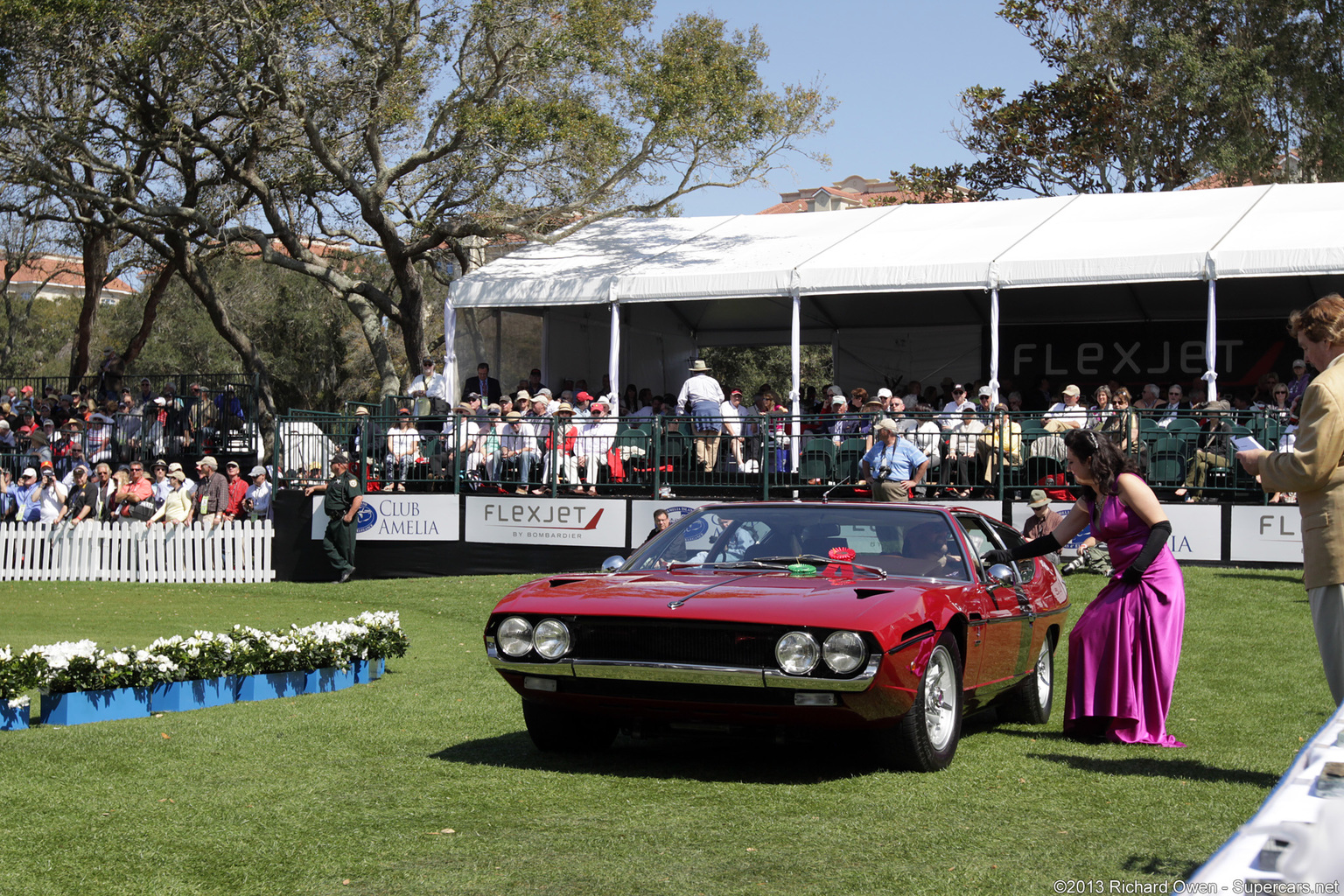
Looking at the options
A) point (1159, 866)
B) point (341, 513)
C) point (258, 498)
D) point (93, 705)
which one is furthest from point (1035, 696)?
point (258, 498)

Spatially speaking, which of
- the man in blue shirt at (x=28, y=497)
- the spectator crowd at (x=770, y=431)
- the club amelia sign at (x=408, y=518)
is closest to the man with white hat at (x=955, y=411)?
the spectator crowd at (x=770, y=431)

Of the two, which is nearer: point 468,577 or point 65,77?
point 468,577

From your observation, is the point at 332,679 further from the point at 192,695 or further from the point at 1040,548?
the point at 1040,548

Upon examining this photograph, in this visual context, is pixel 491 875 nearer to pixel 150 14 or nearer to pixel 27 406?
pixel 150 14

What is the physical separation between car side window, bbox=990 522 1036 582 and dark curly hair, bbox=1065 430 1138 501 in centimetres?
102

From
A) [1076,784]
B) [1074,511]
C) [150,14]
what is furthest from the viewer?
[150,14]

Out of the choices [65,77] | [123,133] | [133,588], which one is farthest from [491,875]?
[123,133]

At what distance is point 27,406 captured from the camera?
97.8ft

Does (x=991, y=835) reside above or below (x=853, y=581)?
below

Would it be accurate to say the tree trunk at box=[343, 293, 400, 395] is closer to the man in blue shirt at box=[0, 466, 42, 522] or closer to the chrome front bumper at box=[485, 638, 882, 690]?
the man in blue shirt at box=[0, 466, 42, 522]

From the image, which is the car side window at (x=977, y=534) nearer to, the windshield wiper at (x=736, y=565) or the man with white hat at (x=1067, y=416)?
the windshield wiper at (x=736, y=565)

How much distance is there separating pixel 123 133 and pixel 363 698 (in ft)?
71.9

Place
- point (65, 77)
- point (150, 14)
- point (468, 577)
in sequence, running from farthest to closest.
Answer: point (65, 77) < point (150, 14) < point (468, 577)

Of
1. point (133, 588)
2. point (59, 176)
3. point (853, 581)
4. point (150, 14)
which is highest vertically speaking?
point (150, 14)
